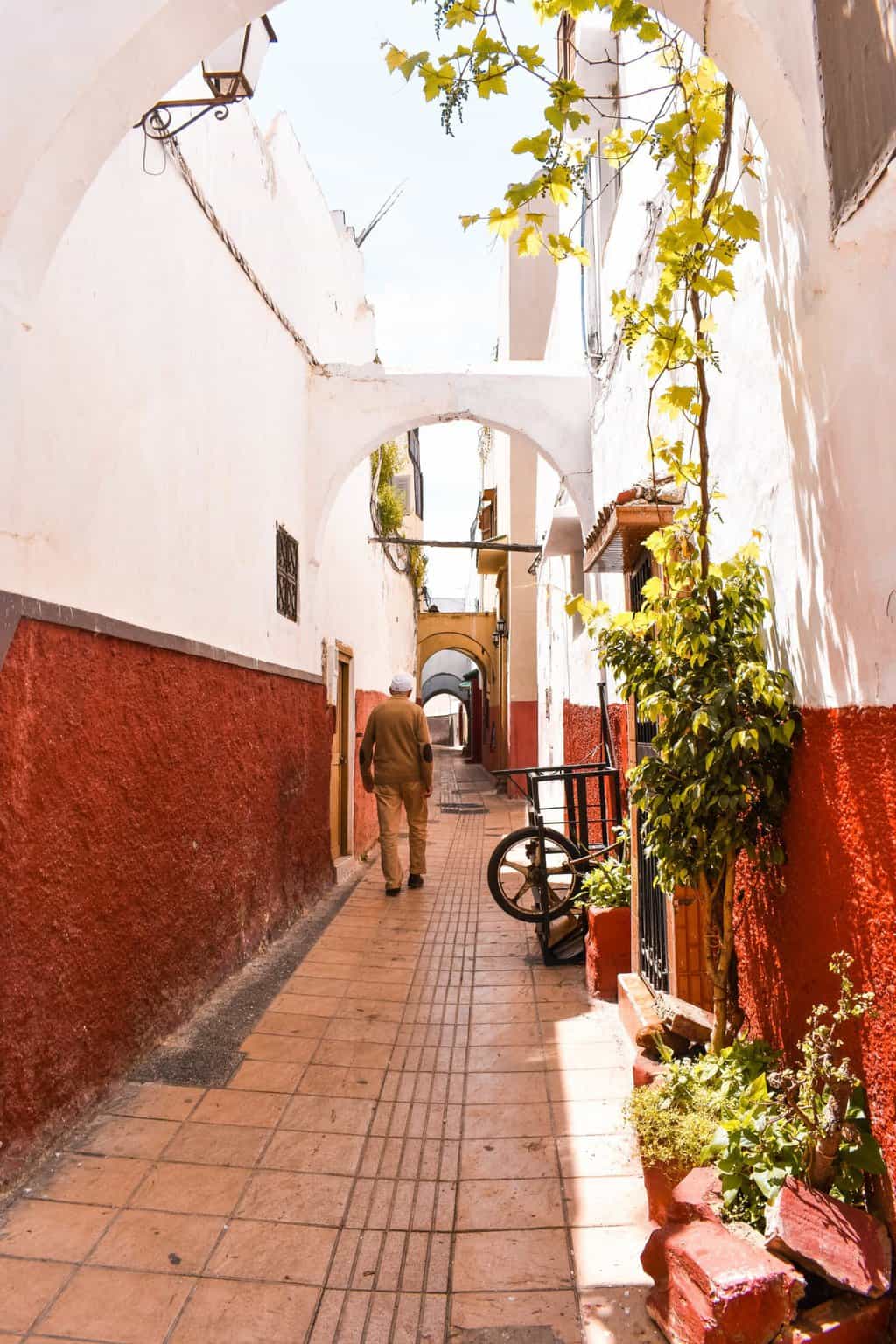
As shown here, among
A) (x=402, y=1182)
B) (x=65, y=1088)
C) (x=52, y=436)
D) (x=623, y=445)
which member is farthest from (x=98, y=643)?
(x=623, y=445)

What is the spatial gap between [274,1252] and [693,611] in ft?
7.06

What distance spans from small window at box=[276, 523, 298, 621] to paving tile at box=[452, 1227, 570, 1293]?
4425 millimetres

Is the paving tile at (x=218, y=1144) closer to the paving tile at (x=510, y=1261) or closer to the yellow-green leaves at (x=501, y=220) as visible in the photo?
the paving tile at (x=510, y=1261)

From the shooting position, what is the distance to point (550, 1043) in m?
4.01

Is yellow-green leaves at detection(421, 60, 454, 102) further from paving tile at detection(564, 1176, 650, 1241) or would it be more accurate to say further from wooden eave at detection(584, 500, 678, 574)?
paving tile at detection(564, 1176, 650, 1241)

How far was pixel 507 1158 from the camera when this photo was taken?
303 centimetres

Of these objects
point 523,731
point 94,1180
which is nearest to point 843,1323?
point 94,1180

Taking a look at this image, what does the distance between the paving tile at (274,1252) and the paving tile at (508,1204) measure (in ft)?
1.32

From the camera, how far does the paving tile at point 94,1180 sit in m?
2.71

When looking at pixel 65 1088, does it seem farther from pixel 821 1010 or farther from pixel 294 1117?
pixel 821 1010

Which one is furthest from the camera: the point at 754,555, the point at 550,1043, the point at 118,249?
the point at 550,1043

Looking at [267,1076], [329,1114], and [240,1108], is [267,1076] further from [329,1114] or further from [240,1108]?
[329,1114]

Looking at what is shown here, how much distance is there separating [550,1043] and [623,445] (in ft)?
11.3

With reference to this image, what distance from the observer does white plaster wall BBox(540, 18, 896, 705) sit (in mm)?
2014
